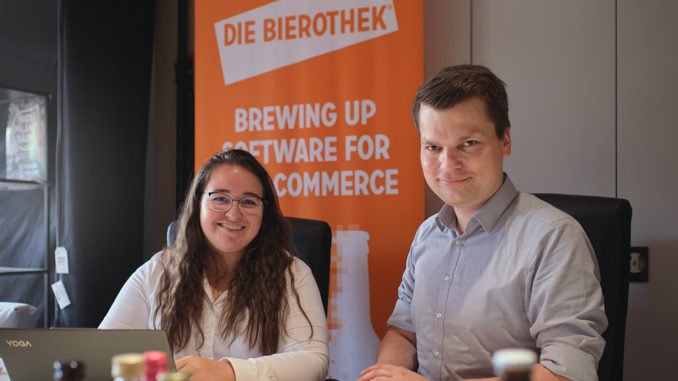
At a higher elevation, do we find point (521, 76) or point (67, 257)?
point (521, 76)

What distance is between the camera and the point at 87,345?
100 centimetres

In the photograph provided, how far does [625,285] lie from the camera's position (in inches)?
56.1

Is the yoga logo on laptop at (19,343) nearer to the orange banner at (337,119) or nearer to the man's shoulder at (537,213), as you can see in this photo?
the man's shoulder at (537,213)

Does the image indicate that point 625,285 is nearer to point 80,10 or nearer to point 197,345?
point 197,345

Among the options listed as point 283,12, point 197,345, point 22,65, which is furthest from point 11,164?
point 197,345

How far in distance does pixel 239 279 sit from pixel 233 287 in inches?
1.4

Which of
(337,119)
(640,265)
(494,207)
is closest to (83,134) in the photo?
(337,119)

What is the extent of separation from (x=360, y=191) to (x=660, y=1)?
1.42m

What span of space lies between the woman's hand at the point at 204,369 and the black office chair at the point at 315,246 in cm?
64

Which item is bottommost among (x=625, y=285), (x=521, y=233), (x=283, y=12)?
(x=625, y=285)

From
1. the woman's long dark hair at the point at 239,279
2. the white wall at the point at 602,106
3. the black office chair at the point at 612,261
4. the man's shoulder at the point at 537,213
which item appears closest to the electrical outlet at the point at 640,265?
the white wall at the point at 602,106

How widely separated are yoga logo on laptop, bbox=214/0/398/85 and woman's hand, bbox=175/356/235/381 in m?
1.62

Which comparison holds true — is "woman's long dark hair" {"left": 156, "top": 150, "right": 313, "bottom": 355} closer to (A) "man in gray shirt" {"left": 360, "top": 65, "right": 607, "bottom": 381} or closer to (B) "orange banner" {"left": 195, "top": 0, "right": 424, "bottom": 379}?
(A) "man in gray shirt" {"left": 360, "top": 65, "right": 607, "bottom": 381}

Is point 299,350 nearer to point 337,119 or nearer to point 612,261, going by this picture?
point 612,261
